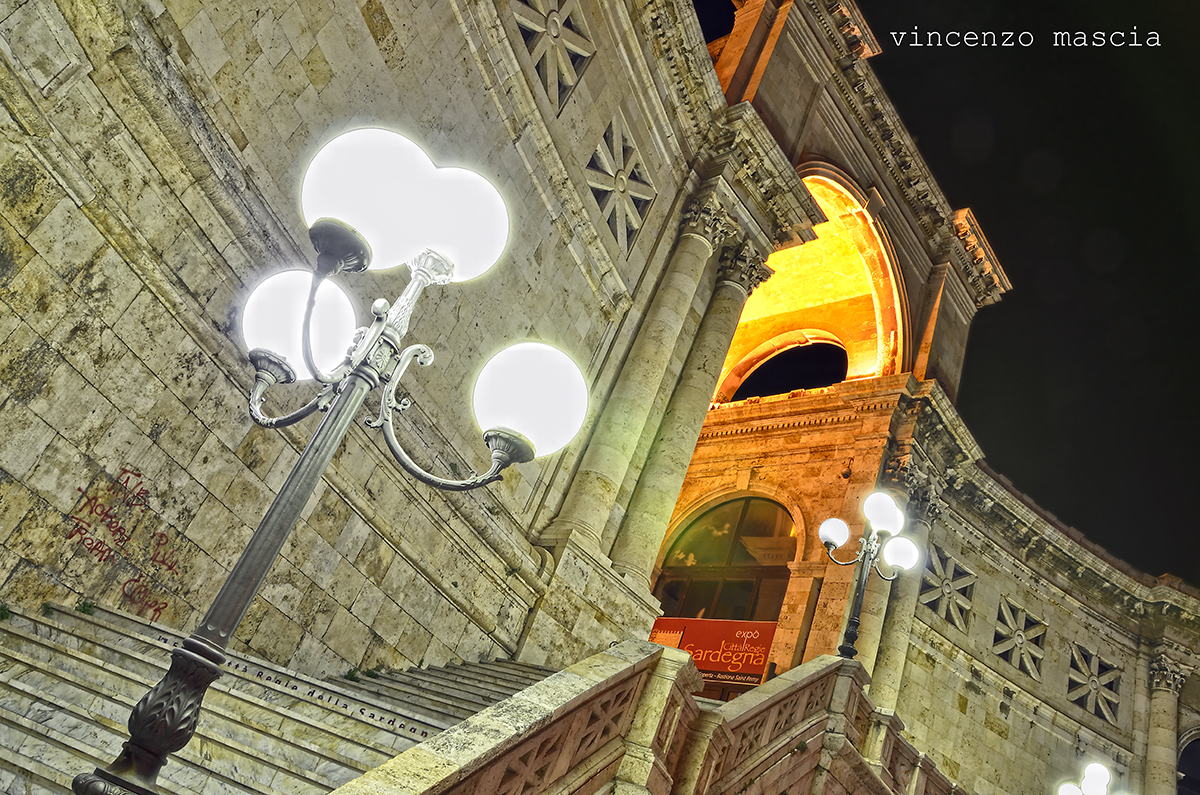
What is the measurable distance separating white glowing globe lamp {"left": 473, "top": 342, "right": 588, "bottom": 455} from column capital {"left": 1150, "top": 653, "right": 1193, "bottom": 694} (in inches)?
743

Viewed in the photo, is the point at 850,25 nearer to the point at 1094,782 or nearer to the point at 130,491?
the point at 1094,782

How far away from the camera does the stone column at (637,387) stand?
10.4 meters

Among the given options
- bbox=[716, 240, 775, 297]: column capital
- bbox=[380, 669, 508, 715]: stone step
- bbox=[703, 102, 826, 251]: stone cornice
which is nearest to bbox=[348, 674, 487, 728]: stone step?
bbox=[380, 669, 508, 715]: stone step

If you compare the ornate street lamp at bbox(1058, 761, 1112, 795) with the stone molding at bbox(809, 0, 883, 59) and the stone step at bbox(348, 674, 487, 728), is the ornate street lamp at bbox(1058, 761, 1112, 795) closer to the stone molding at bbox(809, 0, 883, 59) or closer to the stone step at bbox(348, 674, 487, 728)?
the stone step at bbox(348, 674, 487, 728)

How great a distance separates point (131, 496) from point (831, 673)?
6648mm

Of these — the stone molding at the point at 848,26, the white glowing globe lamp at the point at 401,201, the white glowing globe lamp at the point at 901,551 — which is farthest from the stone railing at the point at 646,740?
the stone molding at the point at 848,26

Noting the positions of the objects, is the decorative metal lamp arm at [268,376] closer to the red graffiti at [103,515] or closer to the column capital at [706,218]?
the red graffiti at [103,515]

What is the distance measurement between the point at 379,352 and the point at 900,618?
13.2m

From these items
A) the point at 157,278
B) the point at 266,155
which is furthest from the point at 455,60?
the point at 157,278

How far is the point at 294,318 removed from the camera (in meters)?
3.71

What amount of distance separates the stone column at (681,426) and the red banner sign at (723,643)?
333 centimetres

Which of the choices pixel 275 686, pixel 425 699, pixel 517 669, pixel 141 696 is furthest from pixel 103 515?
pixel 517 669

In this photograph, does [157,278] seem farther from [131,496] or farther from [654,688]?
[654,688]

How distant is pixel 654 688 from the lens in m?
5.45
